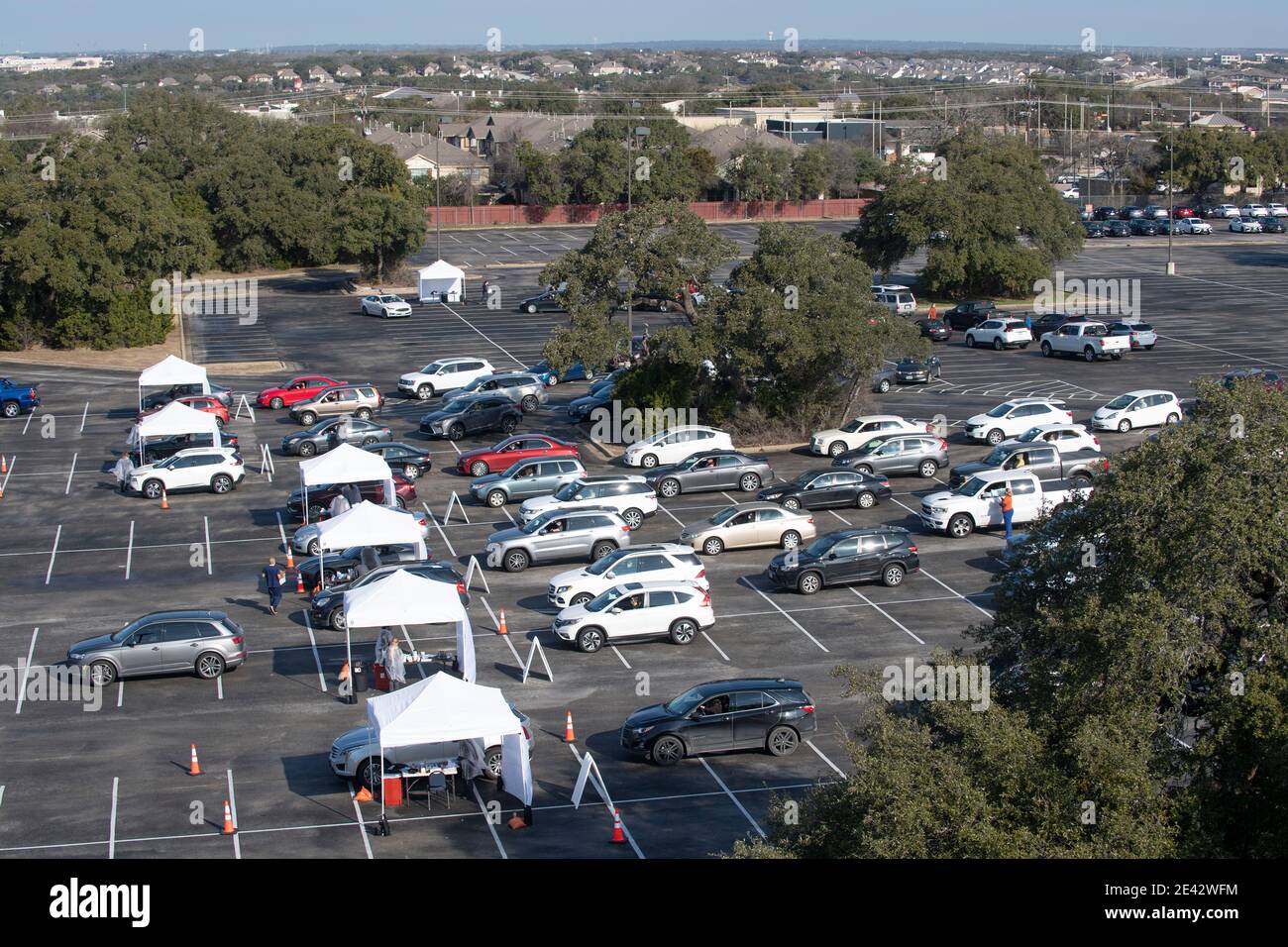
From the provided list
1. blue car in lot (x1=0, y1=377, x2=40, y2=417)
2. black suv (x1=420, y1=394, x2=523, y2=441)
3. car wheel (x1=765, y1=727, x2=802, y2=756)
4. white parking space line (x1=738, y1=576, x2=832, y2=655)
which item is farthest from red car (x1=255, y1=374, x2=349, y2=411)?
car wheel (x1=765, y1=727, x2=802, y2=756)

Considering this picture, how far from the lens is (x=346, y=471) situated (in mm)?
32250

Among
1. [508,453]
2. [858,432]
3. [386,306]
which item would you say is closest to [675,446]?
[508,453]

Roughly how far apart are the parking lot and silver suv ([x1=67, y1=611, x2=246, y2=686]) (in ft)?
1.02

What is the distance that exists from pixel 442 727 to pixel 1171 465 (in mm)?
9527

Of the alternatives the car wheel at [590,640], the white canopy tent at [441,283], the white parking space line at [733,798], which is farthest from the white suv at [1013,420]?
the white canopy tent at [441,283]

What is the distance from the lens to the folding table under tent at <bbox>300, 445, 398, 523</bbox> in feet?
105

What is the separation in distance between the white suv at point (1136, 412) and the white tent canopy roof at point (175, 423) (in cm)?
2504

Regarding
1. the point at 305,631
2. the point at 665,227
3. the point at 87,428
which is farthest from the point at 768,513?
the point at 87,428

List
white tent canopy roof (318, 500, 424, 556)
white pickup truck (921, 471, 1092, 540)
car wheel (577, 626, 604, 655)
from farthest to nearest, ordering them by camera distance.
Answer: white pickup truck (921, 471, 1092, 540) → white tent canopy roof (318, 500, 424, 556) → car wheel (577, 626, 604, 655)

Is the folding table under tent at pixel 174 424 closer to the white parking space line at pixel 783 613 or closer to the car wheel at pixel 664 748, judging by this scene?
the white parking space line at pixel 783 613

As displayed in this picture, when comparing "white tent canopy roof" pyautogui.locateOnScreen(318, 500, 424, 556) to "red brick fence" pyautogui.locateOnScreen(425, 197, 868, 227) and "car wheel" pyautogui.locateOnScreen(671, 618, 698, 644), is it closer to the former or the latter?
"car wheel" pyautogui.locateOnScreen(671, 618, 698, 644)

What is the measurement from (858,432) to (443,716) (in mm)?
22428

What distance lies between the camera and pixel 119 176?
55.8 meters
